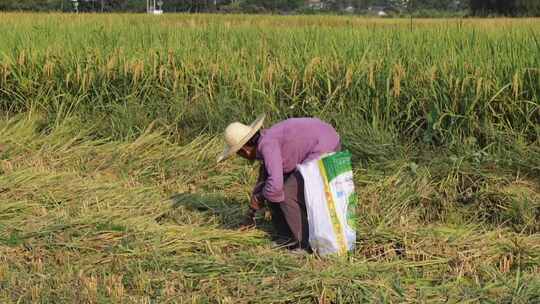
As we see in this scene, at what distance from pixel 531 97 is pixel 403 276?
6.21 feet

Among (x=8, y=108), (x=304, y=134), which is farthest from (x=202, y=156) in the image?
(x=8, y=108)

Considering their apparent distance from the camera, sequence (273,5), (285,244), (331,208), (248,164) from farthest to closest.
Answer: (273,5) → (248,164) → (285,244) → (331,208)

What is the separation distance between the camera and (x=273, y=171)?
125 inches

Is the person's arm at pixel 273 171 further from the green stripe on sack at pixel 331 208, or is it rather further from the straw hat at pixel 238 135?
the green stripe on sack at pixel 331 208

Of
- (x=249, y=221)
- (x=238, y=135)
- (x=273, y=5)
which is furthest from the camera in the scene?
(x=273, y=5)

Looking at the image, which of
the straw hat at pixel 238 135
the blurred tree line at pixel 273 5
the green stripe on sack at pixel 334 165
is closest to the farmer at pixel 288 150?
the straw hat at pixel 238 135

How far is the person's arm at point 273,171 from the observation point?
3.19 metres

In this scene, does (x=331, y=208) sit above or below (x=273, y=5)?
below

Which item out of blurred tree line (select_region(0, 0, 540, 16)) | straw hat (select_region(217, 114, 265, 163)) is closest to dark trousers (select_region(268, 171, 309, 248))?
straw hat (select_region(217, 114, 265, 163))

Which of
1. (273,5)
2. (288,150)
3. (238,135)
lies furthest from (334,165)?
(273,5)

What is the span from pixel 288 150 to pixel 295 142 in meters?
Result: 0.05

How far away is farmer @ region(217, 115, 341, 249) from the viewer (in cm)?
330

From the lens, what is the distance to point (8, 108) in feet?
19.4

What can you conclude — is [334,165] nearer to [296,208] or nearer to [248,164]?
[296,208]
